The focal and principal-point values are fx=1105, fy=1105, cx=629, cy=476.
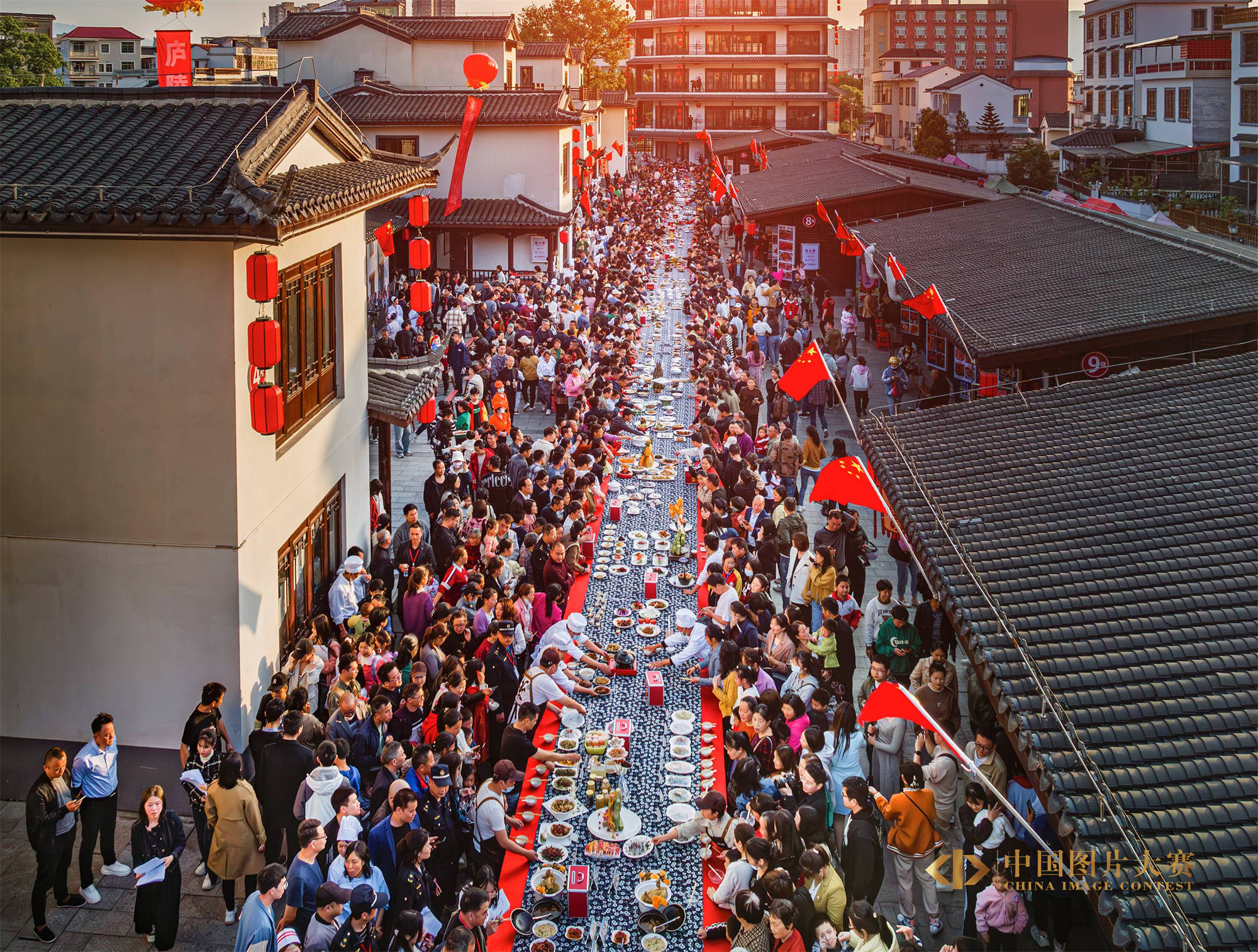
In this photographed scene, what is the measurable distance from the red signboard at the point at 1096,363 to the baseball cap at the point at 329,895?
1322 centimetres

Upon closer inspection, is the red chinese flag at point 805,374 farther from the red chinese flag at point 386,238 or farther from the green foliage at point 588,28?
the green foliage at point 588,28

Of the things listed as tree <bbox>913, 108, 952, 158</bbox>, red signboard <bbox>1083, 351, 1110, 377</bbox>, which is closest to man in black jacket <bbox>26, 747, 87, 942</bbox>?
red signboard <bbox>1083, 351, 1110, 377</bbox>

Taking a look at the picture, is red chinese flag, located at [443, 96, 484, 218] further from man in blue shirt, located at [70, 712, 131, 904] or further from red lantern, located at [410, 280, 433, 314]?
man in blue shirt, located at [70, 712, 131, 904]

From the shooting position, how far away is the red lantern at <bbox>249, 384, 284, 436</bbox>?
1047 centimetres

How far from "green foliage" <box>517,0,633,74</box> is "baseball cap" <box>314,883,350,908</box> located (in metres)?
80.7

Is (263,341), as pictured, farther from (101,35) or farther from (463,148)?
(101,35)

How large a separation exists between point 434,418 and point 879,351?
1692 centimetres

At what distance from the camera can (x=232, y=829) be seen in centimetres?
906

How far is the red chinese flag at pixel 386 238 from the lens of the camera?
89.8 ft

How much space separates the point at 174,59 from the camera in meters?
23.9

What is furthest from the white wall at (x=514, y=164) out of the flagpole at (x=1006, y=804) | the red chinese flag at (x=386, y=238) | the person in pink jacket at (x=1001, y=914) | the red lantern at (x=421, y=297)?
the person in pink jacket at (x=1001, y=914)

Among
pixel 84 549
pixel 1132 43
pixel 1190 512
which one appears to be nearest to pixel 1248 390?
pixel 1190 512

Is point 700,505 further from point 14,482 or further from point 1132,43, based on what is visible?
point 1132,43

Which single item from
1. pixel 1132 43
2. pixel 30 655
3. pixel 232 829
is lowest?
pixel 232 829
